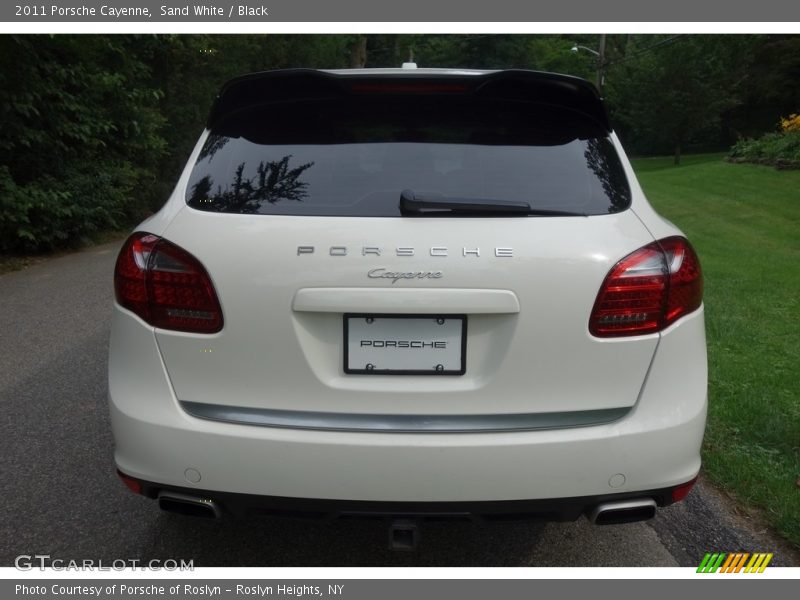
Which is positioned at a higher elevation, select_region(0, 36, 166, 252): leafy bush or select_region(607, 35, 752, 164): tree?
select_region(0, 36, 166, 252): leafy bush

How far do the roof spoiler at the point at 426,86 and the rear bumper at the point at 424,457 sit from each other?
3.10 feet

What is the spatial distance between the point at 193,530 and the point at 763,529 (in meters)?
2.51

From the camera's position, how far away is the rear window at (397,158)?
2.35m

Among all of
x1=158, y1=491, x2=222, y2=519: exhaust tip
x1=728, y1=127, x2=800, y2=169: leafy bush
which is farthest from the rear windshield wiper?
x1=728, y1=127, x2=800, y2=169: leafy bush

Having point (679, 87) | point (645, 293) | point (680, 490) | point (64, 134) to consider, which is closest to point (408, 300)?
point (645, 293)

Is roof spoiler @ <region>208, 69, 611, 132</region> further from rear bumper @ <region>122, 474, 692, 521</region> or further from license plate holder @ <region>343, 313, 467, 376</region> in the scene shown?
rear bumper @ <region>122, 474, 692, 521</region>

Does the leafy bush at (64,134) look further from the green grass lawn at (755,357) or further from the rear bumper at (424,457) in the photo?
the green grass lawn at (755,357)

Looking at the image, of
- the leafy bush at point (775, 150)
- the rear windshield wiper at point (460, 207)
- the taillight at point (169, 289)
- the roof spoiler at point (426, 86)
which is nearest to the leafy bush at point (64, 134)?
the roof spoiler at point (426, 86)

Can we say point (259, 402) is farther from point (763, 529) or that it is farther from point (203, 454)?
point (763, 529)

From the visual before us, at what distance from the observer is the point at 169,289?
7.43 feet

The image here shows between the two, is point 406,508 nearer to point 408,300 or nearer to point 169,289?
point 408,300

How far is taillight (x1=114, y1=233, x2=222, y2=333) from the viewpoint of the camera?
7.30 ft

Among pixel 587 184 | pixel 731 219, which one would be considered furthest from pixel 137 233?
pixel 731 219

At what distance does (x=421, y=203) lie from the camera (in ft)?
7.38
